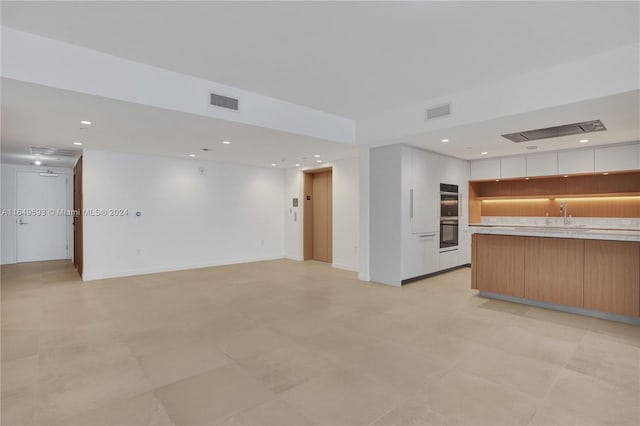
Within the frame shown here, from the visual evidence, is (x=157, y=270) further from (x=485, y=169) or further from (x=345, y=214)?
(x=485, y=169)

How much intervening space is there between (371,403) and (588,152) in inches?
255

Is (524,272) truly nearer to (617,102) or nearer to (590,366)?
(590,366)

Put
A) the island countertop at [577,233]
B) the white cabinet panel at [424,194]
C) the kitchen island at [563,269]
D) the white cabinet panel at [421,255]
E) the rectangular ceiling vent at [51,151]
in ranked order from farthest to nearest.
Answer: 1. the rectangular ceiling vent at [51,151]
2. the white cabinet panel at [424,194]
3. the white cabinet panel at [421,255]
4. the kitchen island at [563,269]
5. the island countertop at [577,233]

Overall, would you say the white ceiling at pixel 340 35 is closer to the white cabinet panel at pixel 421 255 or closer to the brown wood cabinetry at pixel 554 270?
the brown wood cabinetry at pixel 554 270

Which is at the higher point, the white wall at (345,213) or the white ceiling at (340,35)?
the white ceiling at (340,35)

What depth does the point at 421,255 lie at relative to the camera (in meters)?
6.39

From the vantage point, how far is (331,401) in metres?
2.41

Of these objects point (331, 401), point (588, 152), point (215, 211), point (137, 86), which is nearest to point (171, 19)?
point (137, 86)

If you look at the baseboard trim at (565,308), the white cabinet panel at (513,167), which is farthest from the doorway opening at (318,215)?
the baseboard trim at (565,308)

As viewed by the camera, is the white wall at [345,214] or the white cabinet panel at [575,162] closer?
the white cabinet panel at [575,162]

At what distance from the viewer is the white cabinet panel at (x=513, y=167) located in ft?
22.9

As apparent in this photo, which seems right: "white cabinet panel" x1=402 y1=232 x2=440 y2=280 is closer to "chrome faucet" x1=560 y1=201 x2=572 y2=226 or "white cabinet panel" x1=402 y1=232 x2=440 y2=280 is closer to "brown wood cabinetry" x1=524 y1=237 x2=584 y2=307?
"brown wood cabinetry" x1=524 y1=237 x2=584 y2=307

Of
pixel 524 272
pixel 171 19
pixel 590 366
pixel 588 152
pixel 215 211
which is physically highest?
pixel 171 19

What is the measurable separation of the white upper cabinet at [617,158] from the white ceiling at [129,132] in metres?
4.43
